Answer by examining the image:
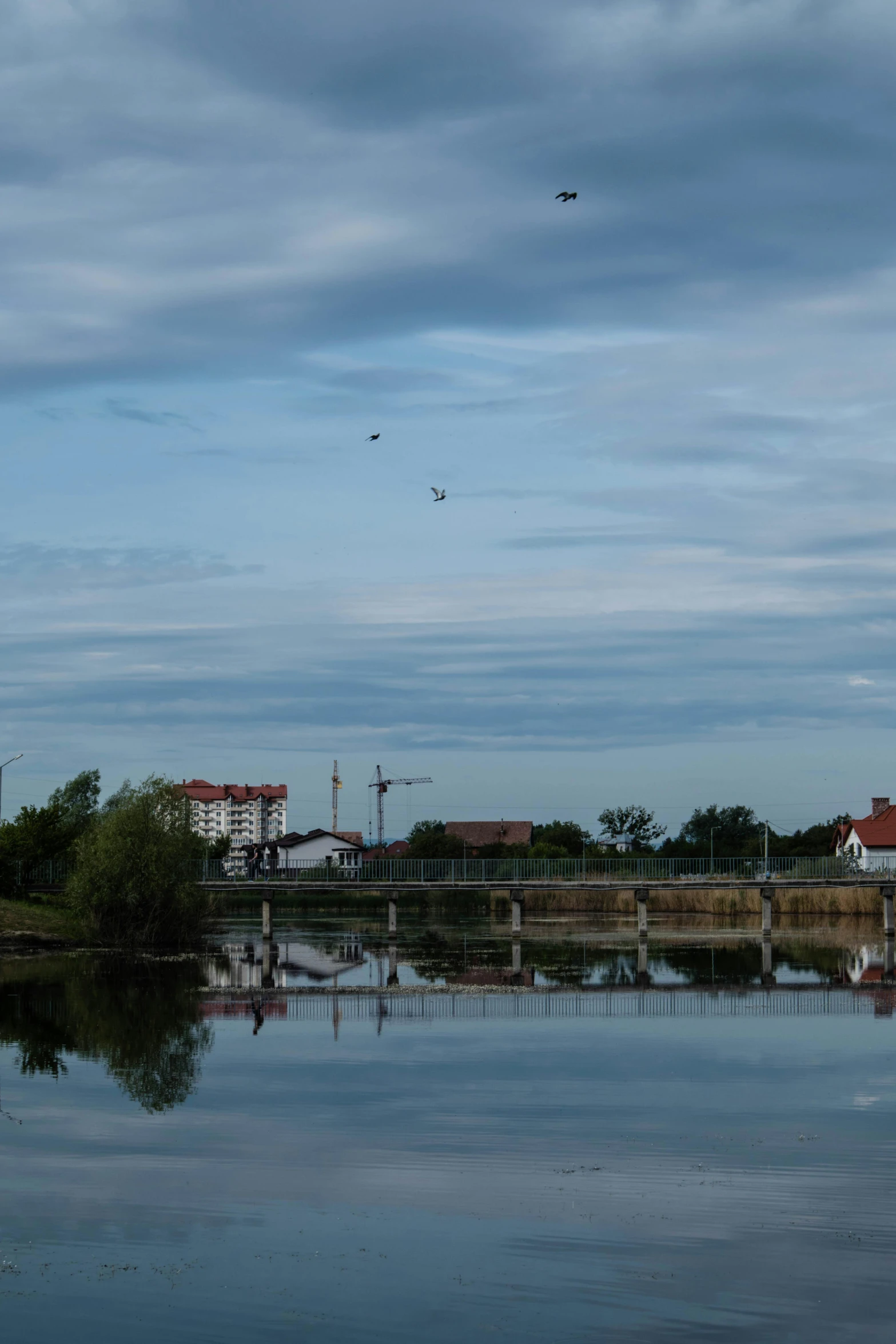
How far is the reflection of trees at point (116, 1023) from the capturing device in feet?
97.1

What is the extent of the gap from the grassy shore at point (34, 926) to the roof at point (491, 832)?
101822mm

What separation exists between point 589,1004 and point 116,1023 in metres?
15.5

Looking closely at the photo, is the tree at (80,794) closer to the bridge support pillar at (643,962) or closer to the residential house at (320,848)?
the residential house at (320,848)

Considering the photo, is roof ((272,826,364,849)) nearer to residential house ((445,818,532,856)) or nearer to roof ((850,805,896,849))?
residential house ((445,818,532,856))

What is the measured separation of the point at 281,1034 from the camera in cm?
3700

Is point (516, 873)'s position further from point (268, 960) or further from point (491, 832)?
point (491, 832)

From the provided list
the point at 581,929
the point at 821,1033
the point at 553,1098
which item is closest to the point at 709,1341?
the point at 553,1098

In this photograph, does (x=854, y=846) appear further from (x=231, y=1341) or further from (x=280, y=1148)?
(x=231, y=1341)

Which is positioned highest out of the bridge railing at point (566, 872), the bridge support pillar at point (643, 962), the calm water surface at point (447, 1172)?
the bridge railing at point (566, 872)

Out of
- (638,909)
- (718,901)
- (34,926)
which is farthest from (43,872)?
(718,901)

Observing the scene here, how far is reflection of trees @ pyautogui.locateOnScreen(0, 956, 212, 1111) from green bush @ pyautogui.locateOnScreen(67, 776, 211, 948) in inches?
414

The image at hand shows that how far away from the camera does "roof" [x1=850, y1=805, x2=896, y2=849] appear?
4427 inches

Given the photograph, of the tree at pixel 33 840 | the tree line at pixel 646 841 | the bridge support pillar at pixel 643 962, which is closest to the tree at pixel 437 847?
the tree line at pixel 646 841

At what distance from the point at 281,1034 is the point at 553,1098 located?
42.9ft
